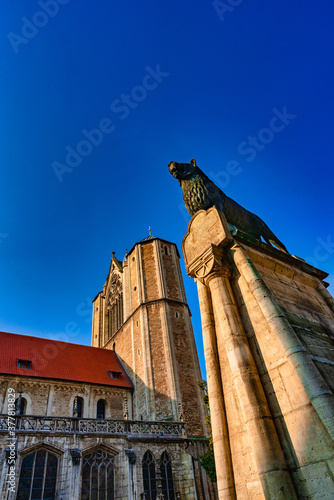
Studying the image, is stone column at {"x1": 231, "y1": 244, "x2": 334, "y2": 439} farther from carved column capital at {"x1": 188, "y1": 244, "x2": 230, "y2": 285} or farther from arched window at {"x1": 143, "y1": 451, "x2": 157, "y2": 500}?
arched window at {"x1": 143, "y1": 451, "x2": 157, "y2": 500}

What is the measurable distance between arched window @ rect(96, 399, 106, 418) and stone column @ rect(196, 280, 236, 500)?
19928mm

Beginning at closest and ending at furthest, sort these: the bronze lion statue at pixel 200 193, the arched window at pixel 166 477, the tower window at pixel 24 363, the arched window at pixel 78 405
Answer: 1. the bronze lion statue at pixel 200 193
2. the arched window at pixel 166 477
3. the arched window at pixel 78 405
4. the tower window at pixel 24 363

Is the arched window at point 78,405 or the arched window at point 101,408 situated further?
the arched window at point 101,408

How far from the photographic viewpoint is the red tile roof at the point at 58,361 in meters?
20.5

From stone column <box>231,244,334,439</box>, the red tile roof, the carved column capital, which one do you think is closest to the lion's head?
the carved column capital

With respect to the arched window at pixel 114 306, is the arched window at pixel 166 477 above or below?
below

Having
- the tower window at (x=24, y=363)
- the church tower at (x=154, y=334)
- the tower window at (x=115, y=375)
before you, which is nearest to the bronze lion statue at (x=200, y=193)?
the church tower at (x=154, y=334)

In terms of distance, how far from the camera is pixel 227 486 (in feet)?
9.59

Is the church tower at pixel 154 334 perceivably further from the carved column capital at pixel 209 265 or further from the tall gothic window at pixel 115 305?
the carved column capital at pixel 209 265

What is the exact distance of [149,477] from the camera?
14.6 meters

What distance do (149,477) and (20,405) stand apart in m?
8.96

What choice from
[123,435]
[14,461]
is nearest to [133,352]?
[123,435]

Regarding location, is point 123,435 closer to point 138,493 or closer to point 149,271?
point 138,493

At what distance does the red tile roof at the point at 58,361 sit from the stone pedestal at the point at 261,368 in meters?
19.5
